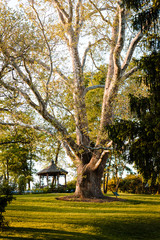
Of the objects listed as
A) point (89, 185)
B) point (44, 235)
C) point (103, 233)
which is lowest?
point (103, 233)

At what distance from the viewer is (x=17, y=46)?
46.1 ft

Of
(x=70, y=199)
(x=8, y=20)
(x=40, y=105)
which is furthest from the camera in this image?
(x=70, y=199)

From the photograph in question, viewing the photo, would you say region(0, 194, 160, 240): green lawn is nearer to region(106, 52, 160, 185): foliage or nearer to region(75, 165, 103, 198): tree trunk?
region(106, 52, 160, 185): foliage

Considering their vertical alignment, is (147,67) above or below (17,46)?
below

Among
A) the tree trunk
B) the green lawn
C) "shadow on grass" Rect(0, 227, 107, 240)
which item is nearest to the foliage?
the green lawn

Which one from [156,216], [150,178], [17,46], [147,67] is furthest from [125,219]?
[17,46]

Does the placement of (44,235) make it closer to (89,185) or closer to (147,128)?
(147,128)

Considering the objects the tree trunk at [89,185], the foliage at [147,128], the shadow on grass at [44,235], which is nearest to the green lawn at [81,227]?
the shadow on grass at [44,235]

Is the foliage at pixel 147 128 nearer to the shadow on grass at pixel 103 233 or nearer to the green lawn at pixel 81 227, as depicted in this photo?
the shadow on grass at pixel 103 233

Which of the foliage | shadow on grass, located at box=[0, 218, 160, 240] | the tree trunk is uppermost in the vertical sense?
the foliage

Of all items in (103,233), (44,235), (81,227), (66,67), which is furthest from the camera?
(66,67)

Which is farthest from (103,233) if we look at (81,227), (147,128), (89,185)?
(89,185)

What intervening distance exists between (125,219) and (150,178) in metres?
2.69

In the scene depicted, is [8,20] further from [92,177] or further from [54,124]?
[92,177]
